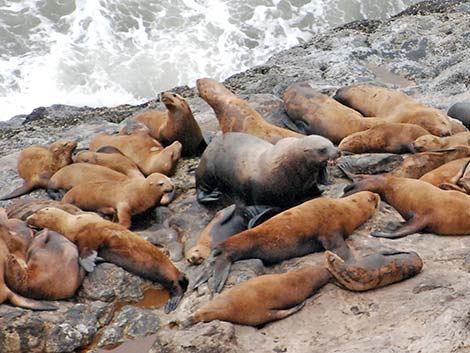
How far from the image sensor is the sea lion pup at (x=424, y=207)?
5746mm

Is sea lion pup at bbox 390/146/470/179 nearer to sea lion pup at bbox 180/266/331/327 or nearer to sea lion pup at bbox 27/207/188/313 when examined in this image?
sea lion pup at bbox 180/266/331/327

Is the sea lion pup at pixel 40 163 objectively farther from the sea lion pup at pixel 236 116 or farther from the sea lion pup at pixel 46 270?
the sea lion pup at pixel 46 270

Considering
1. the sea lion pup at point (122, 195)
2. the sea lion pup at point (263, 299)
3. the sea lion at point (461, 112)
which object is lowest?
the sea lion pup at point (122, 195)

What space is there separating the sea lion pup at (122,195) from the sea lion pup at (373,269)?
1997 millimetres

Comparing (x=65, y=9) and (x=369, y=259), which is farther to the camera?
(x=65, y=9)

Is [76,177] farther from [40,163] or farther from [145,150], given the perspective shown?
[145,150]

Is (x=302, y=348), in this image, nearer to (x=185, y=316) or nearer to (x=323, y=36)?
(x=185, y=316)

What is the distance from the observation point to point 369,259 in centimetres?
512

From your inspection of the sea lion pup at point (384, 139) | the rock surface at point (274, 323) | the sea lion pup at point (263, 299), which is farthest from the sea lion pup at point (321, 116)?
the sea lion pup at point (263, 299)

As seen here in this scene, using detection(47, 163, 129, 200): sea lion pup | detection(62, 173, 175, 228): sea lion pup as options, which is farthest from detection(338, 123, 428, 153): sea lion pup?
detection(47, 163, 129, 200): sea lion pup

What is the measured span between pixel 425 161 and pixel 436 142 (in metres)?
0.31

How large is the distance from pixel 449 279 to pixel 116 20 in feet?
46.5

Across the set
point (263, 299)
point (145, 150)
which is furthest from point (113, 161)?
point (263, 299)

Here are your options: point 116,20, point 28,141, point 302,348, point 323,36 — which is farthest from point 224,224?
point 116,20
